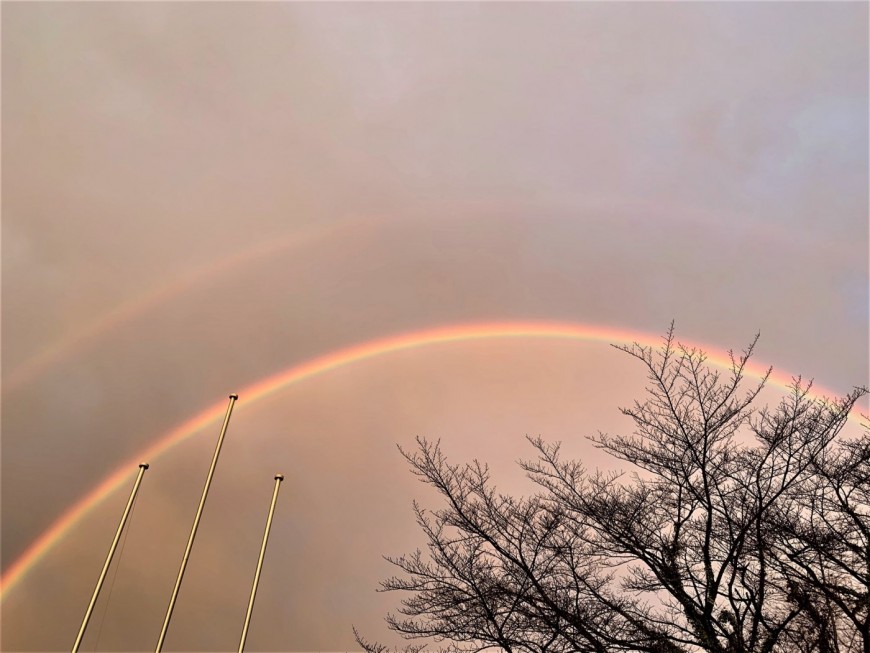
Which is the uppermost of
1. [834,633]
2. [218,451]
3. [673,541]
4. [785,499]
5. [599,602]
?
[218,451]

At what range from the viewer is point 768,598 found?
10148 mm

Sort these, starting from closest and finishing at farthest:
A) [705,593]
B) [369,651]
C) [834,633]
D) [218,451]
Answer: [834,633]
[705,593]
[369,651]
[218,451]

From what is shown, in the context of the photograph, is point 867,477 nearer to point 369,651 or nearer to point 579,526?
point 579,526

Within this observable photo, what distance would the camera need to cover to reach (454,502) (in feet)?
34.5

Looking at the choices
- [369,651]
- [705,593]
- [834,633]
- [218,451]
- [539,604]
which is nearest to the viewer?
[834,633]

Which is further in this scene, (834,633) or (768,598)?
(768,598)

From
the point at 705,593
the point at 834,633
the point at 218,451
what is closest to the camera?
the point at 834,633

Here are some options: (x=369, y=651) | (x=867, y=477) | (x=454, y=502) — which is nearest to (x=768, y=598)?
(x=867, y=477)

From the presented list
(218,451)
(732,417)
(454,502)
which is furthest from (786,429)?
(218,451)

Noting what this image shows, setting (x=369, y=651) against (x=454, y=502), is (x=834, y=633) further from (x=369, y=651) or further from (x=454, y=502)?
(x=369, y=651)

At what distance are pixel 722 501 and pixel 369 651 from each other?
268 inches

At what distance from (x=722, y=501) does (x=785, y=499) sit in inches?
62.8

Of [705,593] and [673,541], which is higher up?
[673,541]

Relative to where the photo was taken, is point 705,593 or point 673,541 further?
point 673,541
